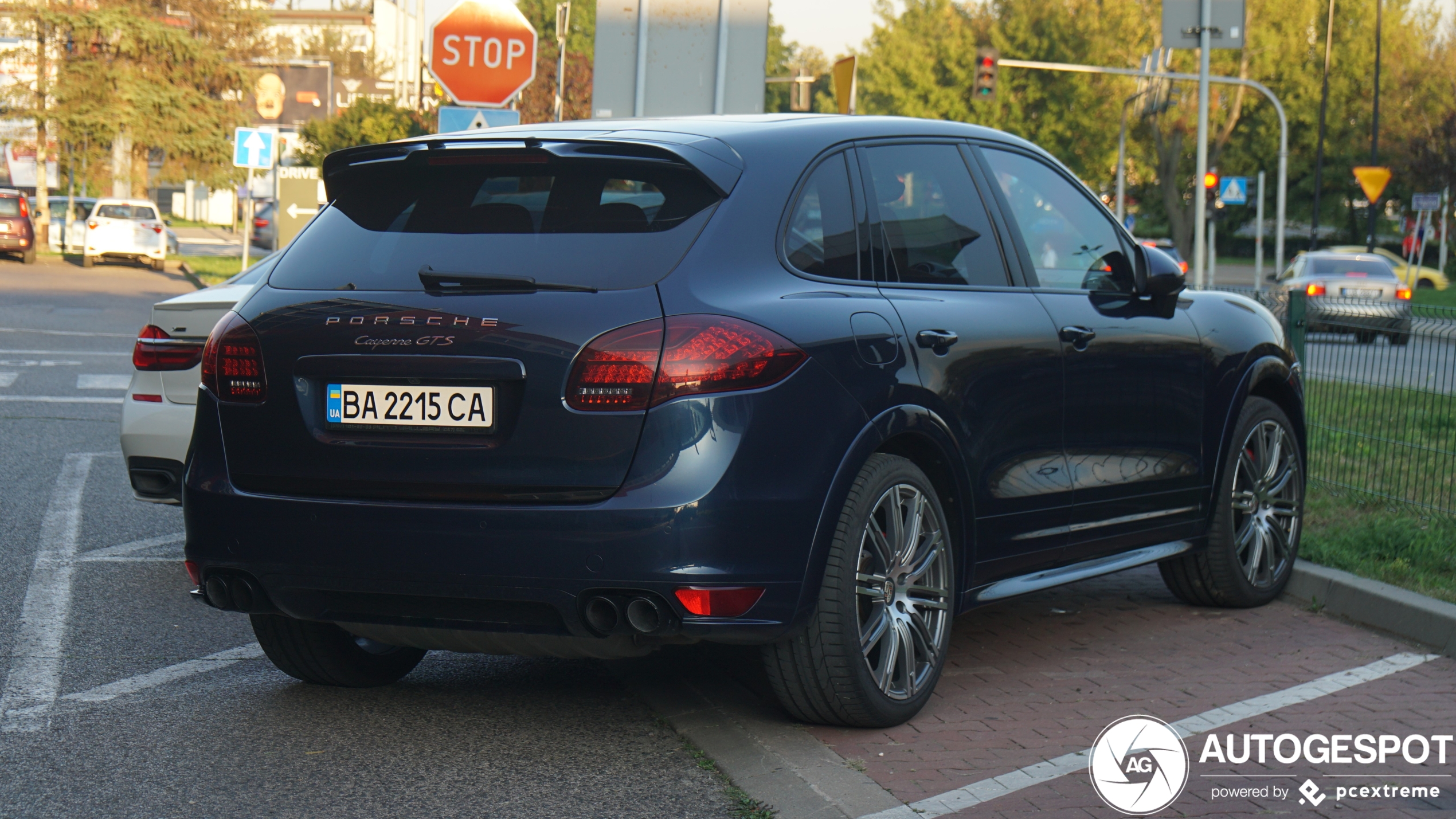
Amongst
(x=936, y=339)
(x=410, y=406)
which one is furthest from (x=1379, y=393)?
(x=410, y=406)

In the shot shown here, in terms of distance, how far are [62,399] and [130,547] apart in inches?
252

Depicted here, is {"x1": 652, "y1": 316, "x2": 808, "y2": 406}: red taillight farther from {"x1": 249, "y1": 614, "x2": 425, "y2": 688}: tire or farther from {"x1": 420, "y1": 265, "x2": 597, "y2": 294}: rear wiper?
{"x1": 249, "y1": 614, "x2": 425, "y2": 688}: tire

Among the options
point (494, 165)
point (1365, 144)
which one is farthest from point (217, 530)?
point (1365, 144)

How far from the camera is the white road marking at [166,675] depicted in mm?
4953

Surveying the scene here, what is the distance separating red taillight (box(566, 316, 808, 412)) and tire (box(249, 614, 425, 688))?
1.34 meters

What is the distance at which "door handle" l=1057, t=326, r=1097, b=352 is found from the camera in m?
5.33

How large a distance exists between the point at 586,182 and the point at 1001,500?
1.66m

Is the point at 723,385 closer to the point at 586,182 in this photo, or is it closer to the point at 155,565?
the point at 586,182

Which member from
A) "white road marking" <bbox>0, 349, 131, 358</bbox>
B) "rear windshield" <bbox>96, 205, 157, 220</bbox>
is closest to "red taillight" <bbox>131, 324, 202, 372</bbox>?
"white road marking" <bbox>0, 349, 131, 358</bbox>

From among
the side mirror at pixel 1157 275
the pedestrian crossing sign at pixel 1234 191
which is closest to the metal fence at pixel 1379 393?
the side mirror at pixel 1157 275

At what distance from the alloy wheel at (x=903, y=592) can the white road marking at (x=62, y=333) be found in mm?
17158

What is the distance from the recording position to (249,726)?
15.3ft

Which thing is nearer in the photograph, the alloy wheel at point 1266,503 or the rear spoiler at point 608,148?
the rear spoiler at point 608,148

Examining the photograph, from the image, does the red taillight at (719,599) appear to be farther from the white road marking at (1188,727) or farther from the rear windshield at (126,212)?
the rear windshield at (126,212)
